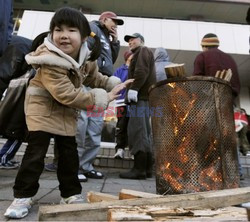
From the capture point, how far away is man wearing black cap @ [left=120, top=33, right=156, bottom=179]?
318 centimetres

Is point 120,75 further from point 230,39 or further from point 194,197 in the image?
point 230,39

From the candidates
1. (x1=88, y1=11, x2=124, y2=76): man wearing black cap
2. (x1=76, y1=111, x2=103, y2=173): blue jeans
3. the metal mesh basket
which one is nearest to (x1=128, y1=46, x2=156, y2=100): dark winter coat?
(x1=88, y1=11, x2=124, y2=76): man wearing black cap

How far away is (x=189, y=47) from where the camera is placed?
320 inches

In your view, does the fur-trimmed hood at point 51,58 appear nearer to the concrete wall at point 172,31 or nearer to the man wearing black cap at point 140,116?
the man wearing black cap at point 140,116

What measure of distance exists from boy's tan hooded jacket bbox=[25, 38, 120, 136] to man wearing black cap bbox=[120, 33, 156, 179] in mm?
1443

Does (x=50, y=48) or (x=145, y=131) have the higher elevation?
(x=50, y=48)

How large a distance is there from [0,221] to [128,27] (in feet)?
25.2

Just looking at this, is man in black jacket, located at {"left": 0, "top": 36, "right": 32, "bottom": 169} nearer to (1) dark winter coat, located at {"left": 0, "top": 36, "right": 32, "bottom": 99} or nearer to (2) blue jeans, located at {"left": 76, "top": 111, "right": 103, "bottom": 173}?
(1) dark winter coat, located at {"left": 0, "top": 36, "right": 32, "bottom": 99}

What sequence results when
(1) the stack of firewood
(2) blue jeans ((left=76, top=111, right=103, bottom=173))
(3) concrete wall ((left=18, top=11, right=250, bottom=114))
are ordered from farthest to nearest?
(3) concrete wall ((left=18, top=11, right=250, bottom=114)), (2) blue jeans ((left=76, top=111, right=103, bottom=173)), (1) the stack of firewood

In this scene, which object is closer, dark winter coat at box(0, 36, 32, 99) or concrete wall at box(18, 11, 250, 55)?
dark winter coat at box(0, 36, 32, 99)

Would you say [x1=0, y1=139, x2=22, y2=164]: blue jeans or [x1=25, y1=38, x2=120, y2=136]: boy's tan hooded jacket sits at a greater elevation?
[x1=25, y1=38, x2=120, y2=136]: boy's tan hooded jacket

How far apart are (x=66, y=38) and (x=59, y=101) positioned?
1.45 ft

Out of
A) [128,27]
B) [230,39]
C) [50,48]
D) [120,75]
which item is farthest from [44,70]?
[230,39]

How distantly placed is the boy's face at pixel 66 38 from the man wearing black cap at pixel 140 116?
1.45m
